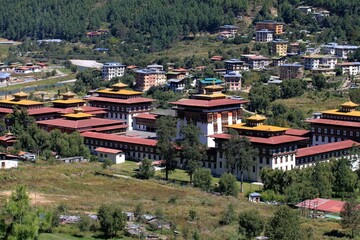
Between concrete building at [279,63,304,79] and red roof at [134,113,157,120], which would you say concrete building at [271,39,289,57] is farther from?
red roof at [134,113,157,120]

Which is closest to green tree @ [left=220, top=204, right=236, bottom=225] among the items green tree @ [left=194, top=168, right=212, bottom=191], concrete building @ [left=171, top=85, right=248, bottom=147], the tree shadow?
the tree shadow

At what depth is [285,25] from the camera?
10869 cm

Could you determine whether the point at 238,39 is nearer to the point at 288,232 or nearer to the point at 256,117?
the point at 256,117

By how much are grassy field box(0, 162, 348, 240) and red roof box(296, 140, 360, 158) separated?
7.46 m

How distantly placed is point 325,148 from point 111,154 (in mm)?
13251

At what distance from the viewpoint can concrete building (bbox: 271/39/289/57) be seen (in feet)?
314

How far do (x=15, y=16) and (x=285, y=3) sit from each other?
46975 millimetres

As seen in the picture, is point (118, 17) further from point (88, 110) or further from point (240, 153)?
point (240, 153)

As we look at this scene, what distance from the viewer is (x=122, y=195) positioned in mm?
42031

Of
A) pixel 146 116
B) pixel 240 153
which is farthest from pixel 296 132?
pixel 146 116

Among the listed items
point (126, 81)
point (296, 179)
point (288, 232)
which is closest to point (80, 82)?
point (126, 81)

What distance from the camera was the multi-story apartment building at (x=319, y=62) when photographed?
86150 mm

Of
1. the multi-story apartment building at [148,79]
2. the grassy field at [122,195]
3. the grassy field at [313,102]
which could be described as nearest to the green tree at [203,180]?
the grassy field at [122,195]

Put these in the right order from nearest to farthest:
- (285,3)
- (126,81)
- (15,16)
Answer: (126,81) < (285,3) < (15,16)
